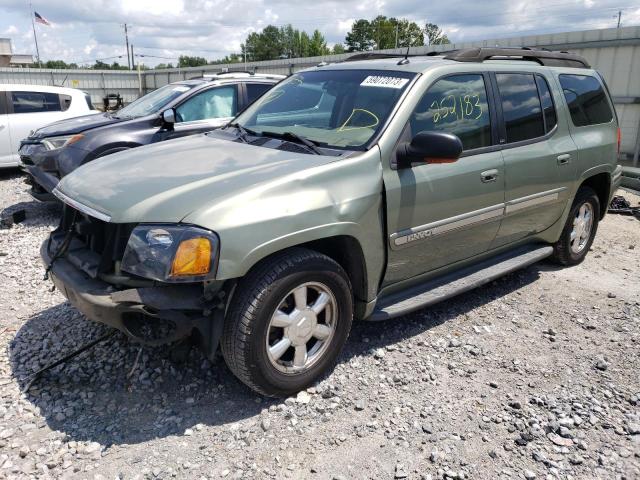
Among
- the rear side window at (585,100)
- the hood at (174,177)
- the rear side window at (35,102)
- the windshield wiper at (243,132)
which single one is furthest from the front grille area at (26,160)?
the rear side window at (585,100)

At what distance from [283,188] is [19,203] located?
6.42m

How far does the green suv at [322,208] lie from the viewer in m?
2.71

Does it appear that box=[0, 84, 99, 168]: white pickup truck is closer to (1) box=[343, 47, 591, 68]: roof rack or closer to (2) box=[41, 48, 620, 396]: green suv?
(2) box=[41, 48, 620, 396]: green suv

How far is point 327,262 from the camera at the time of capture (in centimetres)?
303

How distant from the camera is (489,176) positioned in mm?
3871

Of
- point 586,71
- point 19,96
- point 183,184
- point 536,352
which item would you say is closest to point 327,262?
point 183,184

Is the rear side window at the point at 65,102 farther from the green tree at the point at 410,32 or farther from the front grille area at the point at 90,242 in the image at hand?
the green tree at the point at 410,32

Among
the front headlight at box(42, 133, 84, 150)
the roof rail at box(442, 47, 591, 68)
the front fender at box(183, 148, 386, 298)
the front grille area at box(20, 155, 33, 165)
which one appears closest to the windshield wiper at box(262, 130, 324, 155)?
the front fender at box(183, 148, 386, 298)

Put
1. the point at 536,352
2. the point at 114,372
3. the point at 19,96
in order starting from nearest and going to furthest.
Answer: the point at 114,372, the point at 536,352, the point at 19,96

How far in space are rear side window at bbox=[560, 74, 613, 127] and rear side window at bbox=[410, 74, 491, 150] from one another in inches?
50.2

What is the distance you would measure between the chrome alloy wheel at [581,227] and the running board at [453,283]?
1.96 ft

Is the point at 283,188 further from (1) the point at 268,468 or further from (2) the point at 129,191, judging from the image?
(1) the point at 268,468

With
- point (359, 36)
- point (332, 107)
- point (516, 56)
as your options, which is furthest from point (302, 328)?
point (359, 36)

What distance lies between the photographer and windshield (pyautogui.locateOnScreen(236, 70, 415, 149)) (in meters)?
3.45
